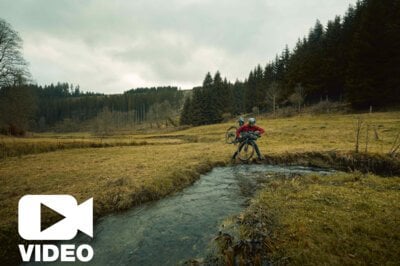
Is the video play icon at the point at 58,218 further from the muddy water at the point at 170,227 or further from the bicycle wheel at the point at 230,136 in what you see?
the bicycle wheel at the point at 230,136

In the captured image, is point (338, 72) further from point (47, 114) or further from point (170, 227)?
point (47, 114)

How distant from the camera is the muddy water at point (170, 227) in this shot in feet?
21.5

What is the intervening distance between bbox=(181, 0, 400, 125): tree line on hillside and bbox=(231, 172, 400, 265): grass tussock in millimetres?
41934

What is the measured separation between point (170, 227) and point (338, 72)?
6491cm

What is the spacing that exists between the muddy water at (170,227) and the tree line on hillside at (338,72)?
4406 centimetres

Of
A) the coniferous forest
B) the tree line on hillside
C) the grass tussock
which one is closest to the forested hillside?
the coniferous forest

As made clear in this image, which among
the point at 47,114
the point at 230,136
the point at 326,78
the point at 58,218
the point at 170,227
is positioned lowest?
the point at 170,227

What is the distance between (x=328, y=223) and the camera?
701 centimetres

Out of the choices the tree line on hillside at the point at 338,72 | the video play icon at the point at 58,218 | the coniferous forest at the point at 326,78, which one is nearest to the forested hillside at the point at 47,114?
the coniferous forest at the point at 326,78

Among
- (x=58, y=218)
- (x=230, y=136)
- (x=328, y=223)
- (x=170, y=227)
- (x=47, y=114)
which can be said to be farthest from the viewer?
(x=47, y=114)

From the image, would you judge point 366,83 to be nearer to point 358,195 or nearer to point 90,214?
point 358,195

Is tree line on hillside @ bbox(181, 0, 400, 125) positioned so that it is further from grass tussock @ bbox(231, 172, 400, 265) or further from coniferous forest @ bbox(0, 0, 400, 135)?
grass tussock @ bbox(231, 172, 400, 265)

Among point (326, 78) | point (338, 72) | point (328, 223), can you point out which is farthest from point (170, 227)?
point (326, 78)

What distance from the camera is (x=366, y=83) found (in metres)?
43.0
